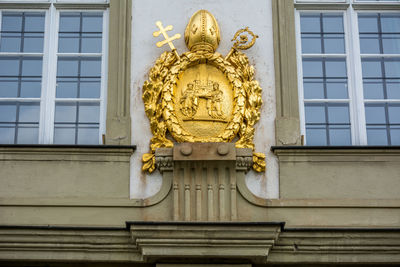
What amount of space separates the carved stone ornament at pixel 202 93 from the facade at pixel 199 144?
4 centimetres

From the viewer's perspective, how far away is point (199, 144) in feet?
35.3

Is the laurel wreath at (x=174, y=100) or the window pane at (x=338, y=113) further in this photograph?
the window pane at (x=338, y=113)

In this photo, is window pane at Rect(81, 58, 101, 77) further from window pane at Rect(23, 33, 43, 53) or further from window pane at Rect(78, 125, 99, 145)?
window pane at Rect(78, 125, 99, 145)

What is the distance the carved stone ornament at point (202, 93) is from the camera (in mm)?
10984

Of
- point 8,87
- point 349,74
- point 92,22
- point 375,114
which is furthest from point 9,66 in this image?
point 375,114

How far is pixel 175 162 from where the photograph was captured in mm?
10750

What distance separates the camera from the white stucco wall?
10.9 meters

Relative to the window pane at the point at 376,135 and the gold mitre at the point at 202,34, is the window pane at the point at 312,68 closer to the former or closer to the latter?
the window pane at the point at 376,135

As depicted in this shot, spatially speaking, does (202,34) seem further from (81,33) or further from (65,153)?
(65,153)

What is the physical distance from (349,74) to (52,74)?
11.4ft

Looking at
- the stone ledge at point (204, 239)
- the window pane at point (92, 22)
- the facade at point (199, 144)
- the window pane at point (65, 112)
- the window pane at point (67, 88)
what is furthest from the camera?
the window pane at point (92, 22)

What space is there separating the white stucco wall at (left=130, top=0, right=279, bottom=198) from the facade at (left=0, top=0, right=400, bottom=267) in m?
0.02

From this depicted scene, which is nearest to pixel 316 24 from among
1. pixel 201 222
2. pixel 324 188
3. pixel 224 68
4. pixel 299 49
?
pixel 299 49

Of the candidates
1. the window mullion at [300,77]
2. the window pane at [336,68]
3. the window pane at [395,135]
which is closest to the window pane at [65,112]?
the window mullion at [300,77]
